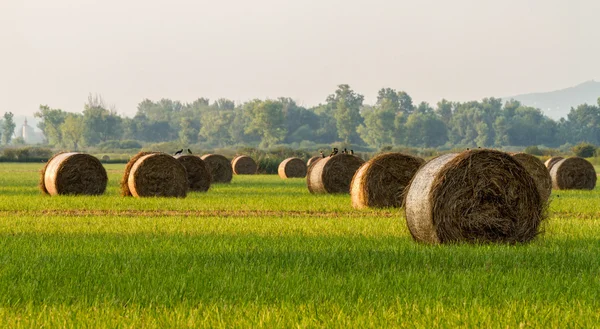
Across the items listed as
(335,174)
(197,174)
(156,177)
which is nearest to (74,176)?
(156,177)

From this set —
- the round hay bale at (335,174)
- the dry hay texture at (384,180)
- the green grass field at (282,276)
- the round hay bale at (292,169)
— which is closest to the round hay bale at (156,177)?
the round hay bale at (335,174)

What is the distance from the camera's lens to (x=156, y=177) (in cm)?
2773

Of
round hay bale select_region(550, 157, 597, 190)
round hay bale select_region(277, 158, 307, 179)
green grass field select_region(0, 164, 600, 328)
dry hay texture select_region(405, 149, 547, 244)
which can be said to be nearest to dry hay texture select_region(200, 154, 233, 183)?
round hay bale select_region(277, 158, 307, 179)

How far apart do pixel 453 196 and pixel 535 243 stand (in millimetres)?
1645

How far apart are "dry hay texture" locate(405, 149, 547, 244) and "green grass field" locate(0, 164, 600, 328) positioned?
50cm

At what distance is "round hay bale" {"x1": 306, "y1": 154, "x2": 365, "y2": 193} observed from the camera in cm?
3073

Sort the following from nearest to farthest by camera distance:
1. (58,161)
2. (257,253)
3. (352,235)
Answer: (257,253), (352,235), (58,161)

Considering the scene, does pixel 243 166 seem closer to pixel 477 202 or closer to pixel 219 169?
pixel 219 169

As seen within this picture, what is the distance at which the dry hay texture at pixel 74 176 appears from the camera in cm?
2831

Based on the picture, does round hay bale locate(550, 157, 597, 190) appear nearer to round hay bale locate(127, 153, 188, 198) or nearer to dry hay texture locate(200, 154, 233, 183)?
dry hay texture locate(200, 154, 233, 183)

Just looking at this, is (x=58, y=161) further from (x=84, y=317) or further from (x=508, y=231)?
(x=84, y=317)

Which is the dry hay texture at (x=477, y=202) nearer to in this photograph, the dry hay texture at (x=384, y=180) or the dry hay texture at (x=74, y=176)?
the dry hay texture at (x=384, y=180)

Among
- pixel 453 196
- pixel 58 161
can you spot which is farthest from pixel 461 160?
pixel 58 161

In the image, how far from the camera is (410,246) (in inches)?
576
